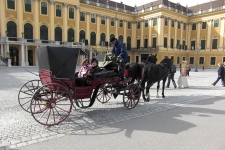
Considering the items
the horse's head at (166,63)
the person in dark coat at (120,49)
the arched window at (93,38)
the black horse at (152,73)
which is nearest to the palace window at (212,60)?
the arched window at (93,38)

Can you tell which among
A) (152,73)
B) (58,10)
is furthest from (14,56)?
(152,73)

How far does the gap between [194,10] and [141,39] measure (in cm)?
1750

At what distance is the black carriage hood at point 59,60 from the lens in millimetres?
4566

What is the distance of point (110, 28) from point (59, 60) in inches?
1582

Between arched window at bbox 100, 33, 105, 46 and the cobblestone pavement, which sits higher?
arched window at bbox 100, 33, 105, 46

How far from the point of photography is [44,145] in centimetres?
343

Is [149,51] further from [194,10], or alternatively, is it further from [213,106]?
[213,106]

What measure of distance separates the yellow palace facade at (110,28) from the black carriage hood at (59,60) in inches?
1128

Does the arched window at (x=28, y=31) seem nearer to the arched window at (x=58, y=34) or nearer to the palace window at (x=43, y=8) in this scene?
the palace window at (x=43, y=8)

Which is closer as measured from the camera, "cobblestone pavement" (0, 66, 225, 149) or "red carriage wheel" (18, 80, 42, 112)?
"cobblestone pavement" (0, 66, 225, 149)

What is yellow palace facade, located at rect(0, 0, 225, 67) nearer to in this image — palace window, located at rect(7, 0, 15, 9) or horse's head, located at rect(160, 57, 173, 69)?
palace window, located at rect(7, 0, 15, 9)

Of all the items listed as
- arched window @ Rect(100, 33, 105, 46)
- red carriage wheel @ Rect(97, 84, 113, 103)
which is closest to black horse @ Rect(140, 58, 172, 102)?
red carriage wheel @ Rect(97, 84, 113, 103)

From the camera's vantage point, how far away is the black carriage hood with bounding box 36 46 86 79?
457cm

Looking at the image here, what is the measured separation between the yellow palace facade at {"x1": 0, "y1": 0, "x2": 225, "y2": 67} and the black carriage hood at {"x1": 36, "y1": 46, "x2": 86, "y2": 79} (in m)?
28.7
